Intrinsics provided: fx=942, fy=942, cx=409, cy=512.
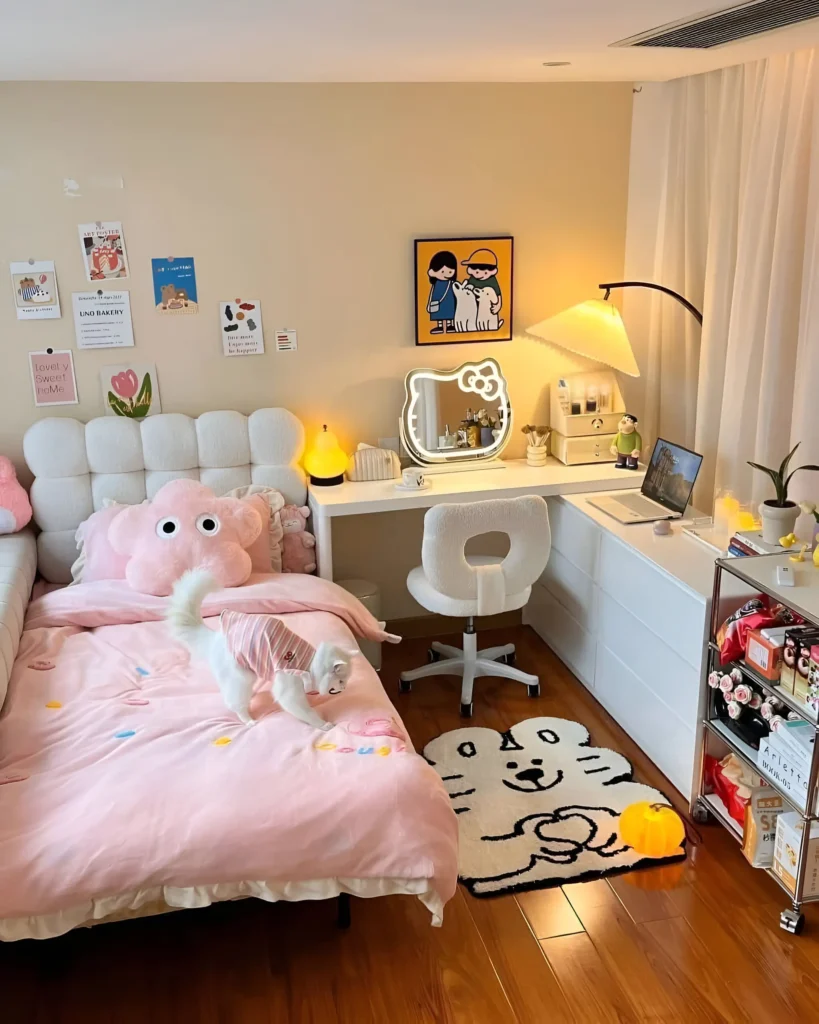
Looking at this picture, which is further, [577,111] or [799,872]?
[577,111]

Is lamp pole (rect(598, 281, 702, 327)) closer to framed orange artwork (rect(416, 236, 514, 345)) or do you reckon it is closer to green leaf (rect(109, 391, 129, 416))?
framed orange artwork (rect(416, 236, 514, 345))

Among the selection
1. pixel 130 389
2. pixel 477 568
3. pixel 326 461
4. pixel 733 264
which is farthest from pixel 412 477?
pixel 733 264

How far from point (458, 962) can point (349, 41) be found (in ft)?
7.50

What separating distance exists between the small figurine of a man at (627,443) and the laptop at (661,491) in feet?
0.56

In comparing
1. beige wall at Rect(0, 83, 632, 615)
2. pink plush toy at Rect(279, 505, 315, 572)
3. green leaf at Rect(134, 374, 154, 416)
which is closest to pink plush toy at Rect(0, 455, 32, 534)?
beige wall at Rect(0, 83, 632, 615)

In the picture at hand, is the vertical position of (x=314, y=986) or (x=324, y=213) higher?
(x=324, y=213)

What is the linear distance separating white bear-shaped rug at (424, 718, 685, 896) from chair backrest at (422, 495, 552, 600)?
0.50 meters

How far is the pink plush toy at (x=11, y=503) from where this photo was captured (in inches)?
127

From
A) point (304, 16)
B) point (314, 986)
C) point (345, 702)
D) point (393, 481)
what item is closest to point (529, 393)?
point (393, 481)

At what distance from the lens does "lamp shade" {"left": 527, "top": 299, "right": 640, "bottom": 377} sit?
347 centimetres

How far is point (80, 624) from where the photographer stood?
2973 millimetres

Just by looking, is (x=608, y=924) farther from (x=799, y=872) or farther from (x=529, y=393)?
(x=529, y=393)

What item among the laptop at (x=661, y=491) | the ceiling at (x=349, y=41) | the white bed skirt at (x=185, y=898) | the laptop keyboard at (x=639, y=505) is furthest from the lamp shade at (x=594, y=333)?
the white bed skirt at (x=185, y=898)

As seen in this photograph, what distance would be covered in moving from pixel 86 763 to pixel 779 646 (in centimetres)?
173
